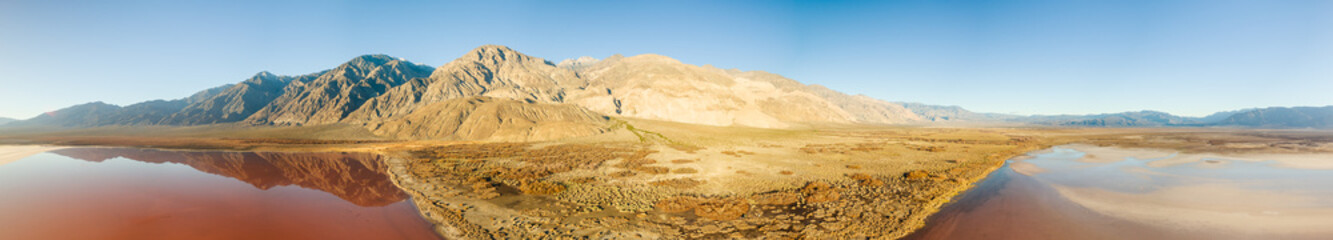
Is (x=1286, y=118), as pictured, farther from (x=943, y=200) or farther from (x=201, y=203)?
(x=201, y=203)

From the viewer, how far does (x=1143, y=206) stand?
705 inches

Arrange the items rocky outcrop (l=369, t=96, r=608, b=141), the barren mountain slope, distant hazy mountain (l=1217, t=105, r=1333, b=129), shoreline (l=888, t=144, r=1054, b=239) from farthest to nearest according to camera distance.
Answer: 1. distant hazy mountain (l=1217, t=105, r=1333, b=129)
2. the barren mountain slope
3. rocky outcrop (l=369, t=96, r=608, b=141)
4. shoreline (l=888, t=144, r=1054, b=239)

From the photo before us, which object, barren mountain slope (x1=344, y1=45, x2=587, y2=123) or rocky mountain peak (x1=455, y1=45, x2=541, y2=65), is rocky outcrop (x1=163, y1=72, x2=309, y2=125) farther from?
rocky mountain peak (x1=455, y1=45, x2=541, y2=65)

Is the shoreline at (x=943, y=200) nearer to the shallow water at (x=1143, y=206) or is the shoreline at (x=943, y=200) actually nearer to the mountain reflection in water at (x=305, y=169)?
the shallow water at (x=1143, y=206)

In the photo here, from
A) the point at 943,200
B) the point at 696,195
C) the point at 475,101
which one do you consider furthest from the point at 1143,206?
the point at 475,101

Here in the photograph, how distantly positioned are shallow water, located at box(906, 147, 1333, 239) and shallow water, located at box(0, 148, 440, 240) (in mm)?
21972

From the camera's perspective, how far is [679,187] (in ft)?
70.0

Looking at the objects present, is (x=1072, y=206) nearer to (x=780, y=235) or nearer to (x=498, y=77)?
(x=780, y=235)

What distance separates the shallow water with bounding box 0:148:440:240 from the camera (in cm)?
1358

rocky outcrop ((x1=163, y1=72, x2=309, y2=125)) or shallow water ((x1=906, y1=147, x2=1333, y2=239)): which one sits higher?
rocky outcrop ((x1=163, y1=72, x2=309, y2=125))

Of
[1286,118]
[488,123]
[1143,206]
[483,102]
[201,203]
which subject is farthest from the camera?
[1286,118]

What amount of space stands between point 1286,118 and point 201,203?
13072 inches

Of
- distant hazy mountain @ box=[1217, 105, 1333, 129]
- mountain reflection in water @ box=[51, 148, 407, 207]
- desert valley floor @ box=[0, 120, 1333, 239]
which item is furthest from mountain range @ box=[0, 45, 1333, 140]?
desert valley floor @ box=[0, 120, 1333, 239]

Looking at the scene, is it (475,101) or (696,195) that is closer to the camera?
(696,195)
